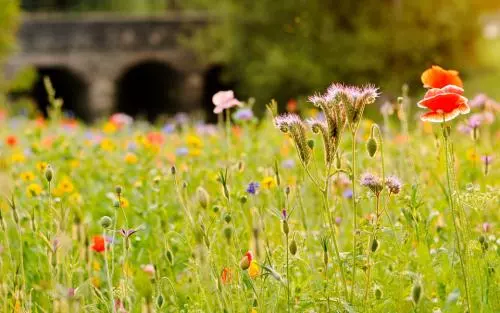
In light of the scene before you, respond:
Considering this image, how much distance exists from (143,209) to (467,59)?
61.4 ft

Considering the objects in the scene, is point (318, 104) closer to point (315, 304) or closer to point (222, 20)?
point (315, 304)

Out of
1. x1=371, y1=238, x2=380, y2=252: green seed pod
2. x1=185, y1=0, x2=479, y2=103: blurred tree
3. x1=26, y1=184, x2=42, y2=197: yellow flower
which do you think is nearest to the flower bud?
x1=371, y1=238, x2=380, y2=252: green seed pod

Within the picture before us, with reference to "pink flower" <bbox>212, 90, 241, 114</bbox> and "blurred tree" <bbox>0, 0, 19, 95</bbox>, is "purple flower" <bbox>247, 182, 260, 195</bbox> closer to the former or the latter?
"pink flower" <bbox>212, 90, 241, 114</bbox>

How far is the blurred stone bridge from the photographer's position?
24766 millimetres

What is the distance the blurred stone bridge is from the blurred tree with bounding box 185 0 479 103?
16.0 ft

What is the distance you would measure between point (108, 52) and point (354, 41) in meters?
8.64

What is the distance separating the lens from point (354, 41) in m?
19.3

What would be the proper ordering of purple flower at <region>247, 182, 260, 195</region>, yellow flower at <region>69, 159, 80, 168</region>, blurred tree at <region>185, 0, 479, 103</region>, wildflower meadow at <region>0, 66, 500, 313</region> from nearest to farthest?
wildflower meadow at <region>0, 66, 500, 313</region>
purple flower at <region>247, 182, 260, 195</region>
yellow flower at <region>69, 159, 80, 168</region>
blurred tree at <region>185, 0, 479, 103</region>

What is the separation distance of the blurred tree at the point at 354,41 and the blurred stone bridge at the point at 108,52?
4890 millimetres

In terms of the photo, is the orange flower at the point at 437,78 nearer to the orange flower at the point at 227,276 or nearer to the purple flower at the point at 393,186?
the purple flower at the point at 393,186

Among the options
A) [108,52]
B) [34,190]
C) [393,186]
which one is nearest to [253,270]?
[393,186]

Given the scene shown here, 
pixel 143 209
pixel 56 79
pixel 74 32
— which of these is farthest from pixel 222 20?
pixel 143 209

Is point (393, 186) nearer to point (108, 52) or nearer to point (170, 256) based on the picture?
point (170, 256)

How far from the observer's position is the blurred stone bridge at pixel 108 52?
24.8 m
